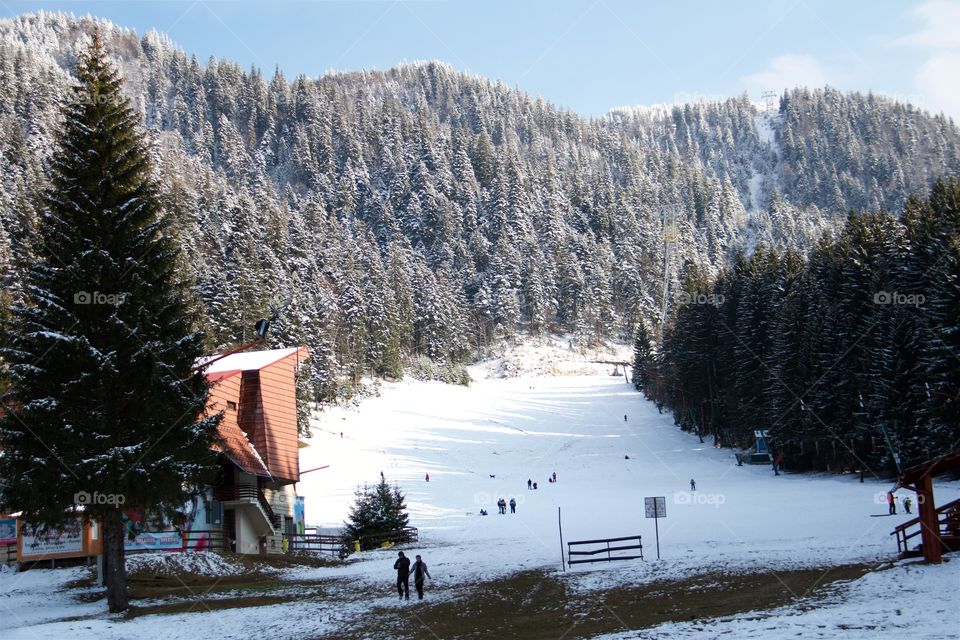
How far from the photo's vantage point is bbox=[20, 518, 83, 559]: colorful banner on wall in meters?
26.1

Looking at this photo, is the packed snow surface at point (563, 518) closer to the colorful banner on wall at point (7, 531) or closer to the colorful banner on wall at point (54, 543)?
the colorful banner on wall at point (54, 543)

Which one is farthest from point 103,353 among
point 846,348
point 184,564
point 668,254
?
point 668,254

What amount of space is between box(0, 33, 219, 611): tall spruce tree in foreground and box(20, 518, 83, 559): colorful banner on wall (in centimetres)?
794

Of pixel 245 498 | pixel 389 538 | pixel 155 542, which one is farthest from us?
pixel 389 538

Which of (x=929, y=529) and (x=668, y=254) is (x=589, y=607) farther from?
(x=668, y=254)

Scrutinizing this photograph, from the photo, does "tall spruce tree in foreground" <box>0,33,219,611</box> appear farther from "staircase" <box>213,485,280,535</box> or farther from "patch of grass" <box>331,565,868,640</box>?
"staircase" <box>213,485,280,535</box>

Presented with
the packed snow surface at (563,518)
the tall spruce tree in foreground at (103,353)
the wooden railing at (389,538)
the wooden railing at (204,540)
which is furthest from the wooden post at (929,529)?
the wooden railing at (389,538)

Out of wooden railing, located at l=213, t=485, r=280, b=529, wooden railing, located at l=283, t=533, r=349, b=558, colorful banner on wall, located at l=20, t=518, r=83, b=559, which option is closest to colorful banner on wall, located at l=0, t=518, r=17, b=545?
colorful banner on wall, located at l=20, t=518, r=83, b=559

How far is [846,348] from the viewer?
4888cm

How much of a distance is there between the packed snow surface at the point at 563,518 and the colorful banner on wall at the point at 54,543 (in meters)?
0.81

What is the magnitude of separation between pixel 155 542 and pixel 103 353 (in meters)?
11.2

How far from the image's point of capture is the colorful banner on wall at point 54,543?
26125 millimetres

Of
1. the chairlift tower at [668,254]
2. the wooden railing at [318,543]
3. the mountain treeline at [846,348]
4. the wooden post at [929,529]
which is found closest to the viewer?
the wooden post at [929,529]

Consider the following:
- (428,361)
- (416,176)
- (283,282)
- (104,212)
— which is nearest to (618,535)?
(104,212)
